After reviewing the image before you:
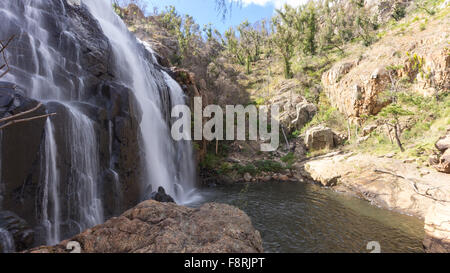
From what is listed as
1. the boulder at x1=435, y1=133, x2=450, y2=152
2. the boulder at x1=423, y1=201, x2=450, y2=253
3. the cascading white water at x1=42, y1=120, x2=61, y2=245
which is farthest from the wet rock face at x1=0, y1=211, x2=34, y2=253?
the boulder at x1=435, y1=133, x2=450, y2=152

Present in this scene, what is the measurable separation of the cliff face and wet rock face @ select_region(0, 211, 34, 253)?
21.5 metres

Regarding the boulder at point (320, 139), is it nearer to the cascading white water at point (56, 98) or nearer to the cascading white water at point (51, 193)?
the cascading white water at point (56, 98)

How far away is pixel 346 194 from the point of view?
12734 millimetres

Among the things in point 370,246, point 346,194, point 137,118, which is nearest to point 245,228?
point 370,246

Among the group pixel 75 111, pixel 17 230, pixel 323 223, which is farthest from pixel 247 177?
pixel 17 230

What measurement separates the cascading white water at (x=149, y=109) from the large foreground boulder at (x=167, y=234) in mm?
6630

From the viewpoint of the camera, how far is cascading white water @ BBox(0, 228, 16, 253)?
13.7 feet

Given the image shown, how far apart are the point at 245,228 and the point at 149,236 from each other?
1.83m

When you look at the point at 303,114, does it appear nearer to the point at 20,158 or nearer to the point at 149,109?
the point at 149,109

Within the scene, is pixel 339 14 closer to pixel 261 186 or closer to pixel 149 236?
pixel 261 186

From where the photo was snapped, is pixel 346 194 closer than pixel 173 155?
Yes

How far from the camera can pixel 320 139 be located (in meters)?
20.2

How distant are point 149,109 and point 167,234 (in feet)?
34.4

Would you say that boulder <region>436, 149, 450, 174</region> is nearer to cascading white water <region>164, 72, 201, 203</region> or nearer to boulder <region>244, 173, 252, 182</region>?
boulder <region>244, 173, 252, 182</region>
